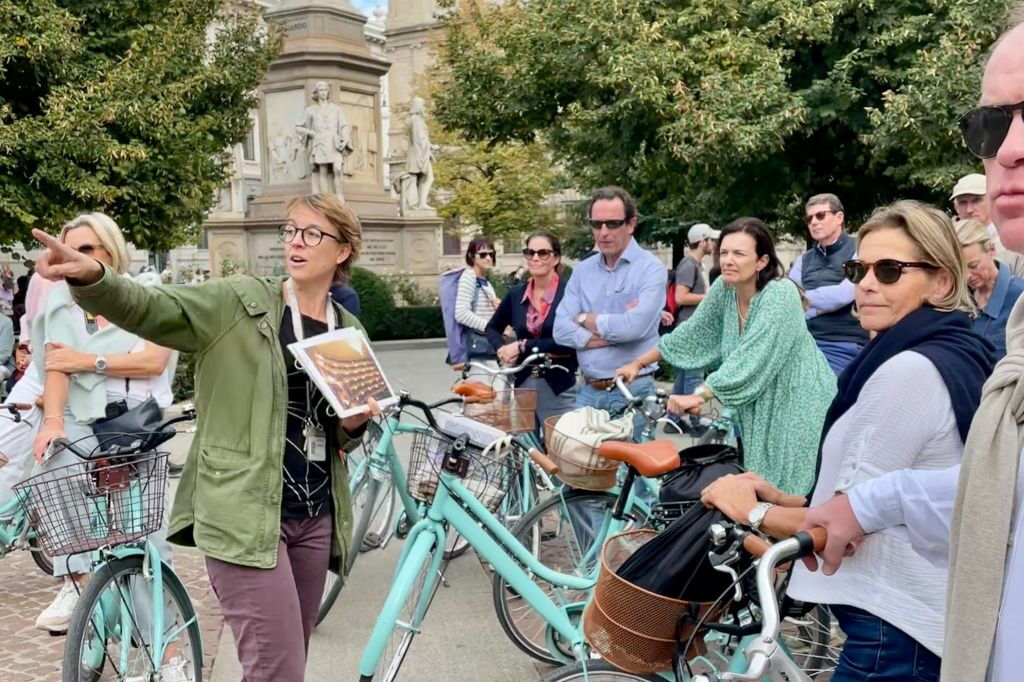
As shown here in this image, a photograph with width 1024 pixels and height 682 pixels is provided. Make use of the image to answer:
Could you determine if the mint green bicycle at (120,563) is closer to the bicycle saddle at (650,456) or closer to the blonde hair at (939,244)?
the bicycle saddle at (650,456)

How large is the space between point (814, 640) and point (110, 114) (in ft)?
37.6

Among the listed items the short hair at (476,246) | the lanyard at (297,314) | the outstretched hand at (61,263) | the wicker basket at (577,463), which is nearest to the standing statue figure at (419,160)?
the short hair at (476,246)

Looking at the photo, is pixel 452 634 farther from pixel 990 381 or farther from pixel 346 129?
pixel 346 129

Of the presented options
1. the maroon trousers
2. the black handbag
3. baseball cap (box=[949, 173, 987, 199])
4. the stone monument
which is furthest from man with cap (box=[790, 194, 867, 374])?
the stone monument

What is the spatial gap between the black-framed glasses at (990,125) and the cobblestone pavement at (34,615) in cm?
435

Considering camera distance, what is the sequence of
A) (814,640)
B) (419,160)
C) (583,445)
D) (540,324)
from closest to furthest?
(814,640) < (583,445) < (540,324) < (419,160)

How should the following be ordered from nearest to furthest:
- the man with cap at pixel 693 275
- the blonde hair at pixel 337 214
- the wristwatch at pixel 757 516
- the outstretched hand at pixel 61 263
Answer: the wristwatch at pixel 757 516, the outstretched hand at pixel 61 263, the blonde hair at pixel 337 214, the man with cap at pixel 693 275

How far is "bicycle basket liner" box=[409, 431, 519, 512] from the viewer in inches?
142

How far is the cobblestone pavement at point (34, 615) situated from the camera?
462cm

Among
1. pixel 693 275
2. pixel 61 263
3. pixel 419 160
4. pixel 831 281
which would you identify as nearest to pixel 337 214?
pixel 61 263

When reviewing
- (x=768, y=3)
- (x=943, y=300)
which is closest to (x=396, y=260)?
(x=768, y=3)

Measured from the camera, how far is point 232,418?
9.95ft

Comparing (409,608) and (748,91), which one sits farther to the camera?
(748,91)

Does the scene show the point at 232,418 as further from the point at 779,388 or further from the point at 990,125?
the point at 779,388
